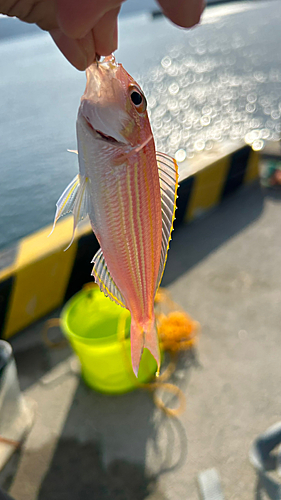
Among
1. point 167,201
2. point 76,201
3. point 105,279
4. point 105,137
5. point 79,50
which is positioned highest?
point 79,50

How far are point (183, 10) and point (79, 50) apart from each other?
0.23 meters

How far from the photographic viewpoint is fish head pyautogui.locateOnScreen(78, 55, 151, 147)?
2.61 feet

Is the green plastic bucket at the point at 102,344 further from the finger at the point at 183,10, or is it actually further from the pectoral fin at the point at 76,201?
the finger at the point at 183,10

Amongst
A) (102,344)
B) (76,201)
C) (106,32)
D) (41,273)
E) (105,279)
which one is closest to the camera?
(106,32)

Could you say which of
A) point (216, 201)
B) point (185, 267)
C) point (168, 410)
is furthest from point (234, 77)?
point (168, 410)

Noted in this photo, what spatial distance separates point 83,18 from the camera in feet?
2.13

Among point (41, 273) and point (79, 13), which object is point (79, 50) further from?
point (41, 273)

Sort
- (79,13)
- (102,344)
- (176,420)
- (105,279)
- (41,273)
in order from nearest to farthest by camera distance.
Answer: (79,13)
(105,279)
(102,344)
(176,420)
(41,273)

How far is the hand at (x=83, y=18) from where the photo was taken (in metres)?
0.65

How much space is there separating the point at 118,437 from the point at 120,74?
83.2 inches

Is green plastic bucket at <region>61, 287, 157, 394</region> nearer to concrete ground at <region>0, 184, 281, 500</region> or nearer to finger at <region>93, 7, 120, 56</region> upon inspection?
concrete ground at <region>0, 184, 281, 500</region>

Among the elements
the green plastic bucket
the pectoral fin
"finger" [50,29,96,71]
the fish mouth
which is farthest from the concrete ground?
"finger" [50,29,96,71]

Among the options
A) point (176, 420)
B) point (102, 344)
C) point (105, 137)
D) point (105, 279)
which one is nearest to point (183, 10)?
point (105, 137)

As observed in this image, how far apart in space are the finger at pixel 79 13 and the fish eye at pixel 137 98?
19 cm
